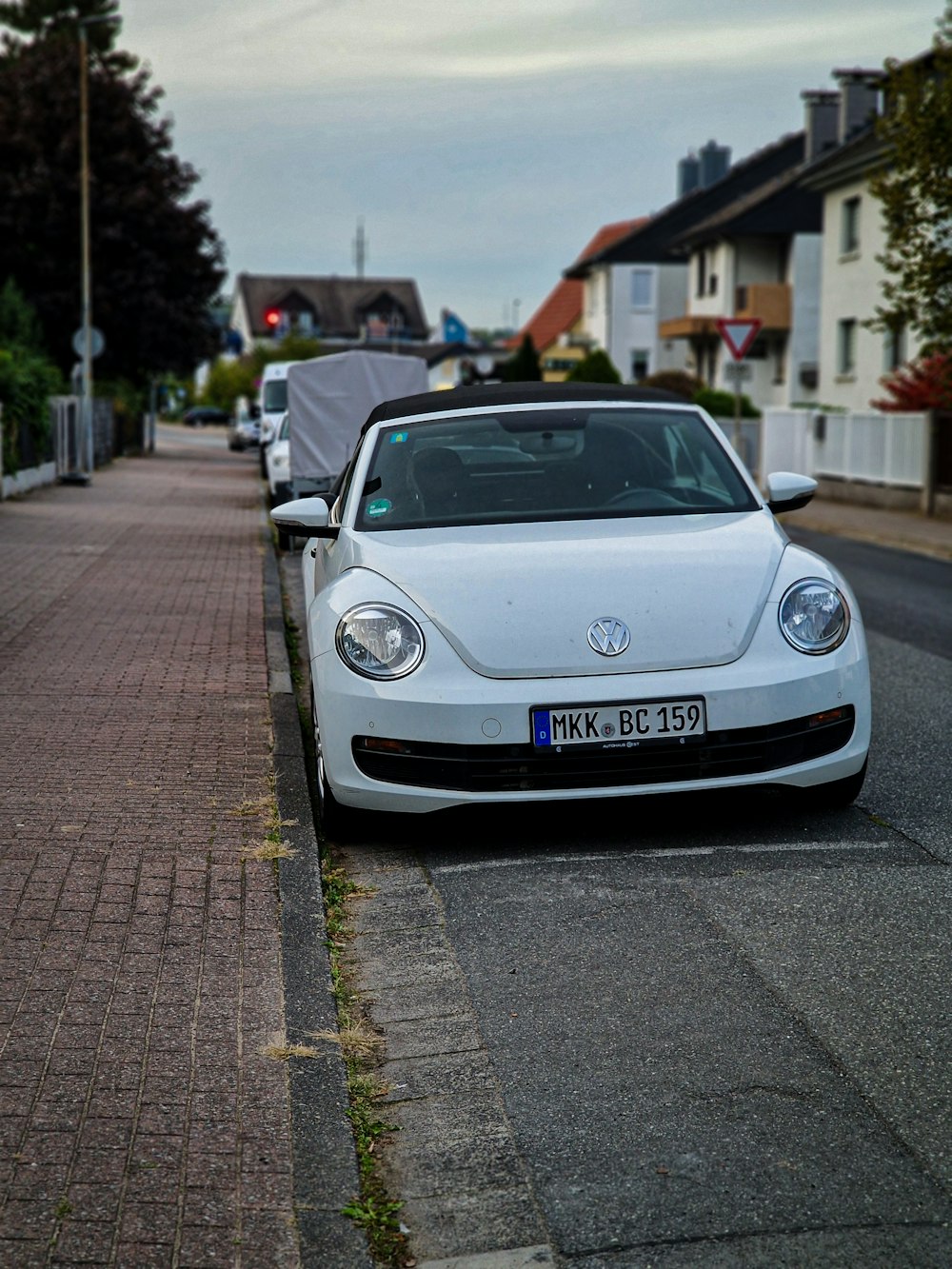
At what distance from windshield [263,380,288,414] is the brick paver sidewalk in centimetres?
2180

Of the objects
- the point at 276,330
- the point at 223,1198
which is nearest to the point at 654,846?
the point at 223,1198

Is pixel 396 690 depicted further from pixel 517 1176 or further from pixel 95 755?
pixel 517 1176

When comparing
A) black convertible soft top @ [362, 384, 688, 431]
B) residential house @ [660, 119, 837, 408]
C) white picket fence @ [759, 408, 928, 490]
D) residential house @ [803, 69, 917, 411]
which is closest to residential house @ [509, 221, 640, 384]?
residential house @ [660, 119, 837, 408]

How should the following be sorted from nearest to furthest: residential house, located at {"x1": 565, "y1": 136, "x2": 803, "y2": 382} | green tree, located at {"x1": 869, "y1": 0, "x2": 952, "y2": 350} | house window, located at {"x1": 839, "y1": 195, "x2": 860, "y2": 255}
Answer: green tree, located at {"x1": 869, "y1": 0, "x2": 952, "y2": 350}, house window, located at {"x1": 839, "y1": 195, "x2": 860, "y2": 255}, residential house, located at {"x1": 565, "y1": 136, "x2": 803, "y2": 382}

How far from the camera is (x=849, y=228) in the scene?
4031 centimetres

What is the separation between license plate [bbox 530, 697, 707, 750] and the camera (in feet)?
17.7

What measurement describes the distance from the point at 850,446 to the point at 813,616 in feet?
82.6

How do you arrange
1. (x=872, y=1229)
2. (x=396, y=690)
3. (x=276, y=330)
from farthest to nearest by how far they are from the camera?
Result: (x=276, y=330) < (x=396, y=690) < (x=872, y=1229)

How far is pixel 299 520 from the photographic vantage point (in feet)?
22.7

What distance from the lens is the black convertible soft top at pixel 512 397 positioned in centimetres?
719

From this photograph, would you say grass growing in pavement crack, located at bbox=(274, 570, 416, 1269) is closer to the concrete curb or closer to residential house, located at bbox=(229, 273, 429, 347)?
the concrete curb

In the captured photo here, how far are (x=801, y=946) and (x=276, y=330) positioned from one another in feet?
92.7

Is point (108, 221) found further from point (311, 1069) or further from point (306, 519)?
point (311, 1069)

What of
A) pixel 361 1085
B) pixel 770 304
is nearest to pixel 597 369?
pixel 770 304
